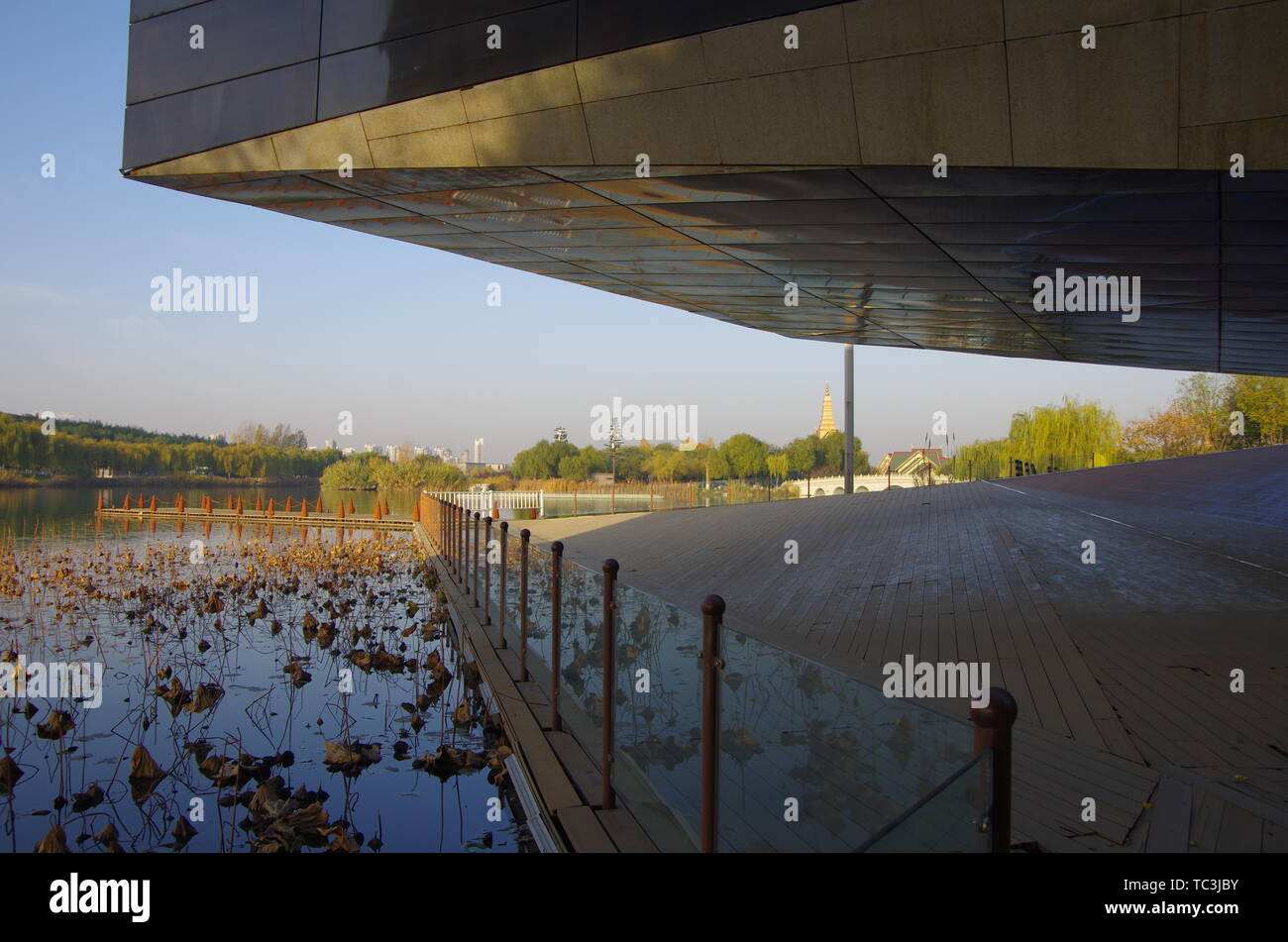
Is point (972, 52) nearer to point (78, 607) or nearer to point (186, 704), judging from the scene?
point (186, 704)

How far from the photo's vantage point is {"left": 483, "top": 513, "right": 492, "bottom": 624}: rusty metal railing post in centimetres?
840

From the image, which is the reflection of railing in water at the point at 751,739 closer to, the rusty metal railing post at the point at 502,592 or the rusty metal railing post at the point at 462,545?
the rusty metal railing post at the point at 502,592

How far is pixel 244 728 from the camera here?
6.25m

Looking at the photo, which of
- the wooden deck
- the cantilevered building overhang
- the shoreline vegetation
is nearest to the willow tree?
the shoreline vegetation

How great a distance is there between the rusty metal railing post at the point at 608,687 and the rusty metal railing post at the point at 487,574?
4.07m

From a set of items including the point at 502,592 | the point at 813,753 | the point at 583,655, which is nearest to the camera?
the point at 813,753

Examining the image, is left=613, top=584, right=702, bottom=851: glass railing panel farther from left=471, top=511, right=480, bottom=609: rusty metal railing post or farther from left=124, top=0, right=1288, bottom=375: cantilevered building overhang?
left=471, top=511, right=480, bottom=609: rusty metal railing post

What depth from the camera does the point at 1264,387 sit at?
122ft

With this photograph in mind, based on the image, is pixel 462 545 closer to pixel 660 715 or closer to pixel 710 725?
pixel 660 715

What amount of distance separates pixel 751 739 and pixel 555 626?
105 inches

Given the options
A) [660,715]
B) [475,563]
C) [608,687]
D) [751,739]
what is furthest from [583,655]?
[475,563]

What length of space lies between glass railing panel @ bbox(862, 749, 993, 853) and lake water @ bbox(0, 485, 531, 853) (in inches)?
115
